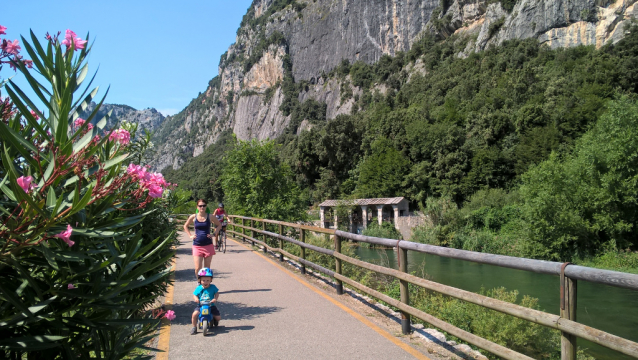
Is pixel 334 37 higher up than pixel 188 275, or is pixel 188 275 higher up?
pixel 334 37

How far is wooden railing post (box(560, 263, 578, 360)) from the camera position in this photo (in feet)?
11.1

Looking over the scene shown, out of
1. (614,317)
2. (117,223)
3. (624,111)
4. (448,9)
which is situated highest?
(448,9)

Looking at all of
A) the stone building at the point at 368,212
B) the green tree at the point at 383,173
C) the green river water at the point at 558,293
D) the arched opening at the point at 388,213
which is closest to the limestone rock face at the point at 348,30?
the green tree at the point at 383,173

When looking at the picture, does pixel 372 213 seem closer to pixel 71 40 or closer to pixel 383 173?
pixel 383 173

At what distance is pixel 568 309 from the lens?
11.2 ft

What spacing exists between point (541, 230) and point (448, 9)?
3356 inches

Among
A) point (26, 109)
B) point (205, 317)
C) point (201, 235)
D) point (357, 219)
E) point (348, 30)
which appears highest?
point (348, 30)

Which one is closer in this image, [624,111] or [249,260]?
[249,260]

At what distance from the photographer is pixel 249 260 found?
1334cm

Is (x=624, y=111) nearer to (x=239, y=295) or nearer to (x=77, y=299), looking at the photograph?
(x=239, y=295)

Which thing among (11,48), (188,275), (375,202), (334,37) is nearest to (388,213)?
(375,202)

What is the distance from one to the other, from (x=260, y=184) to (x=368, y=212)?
32748mm

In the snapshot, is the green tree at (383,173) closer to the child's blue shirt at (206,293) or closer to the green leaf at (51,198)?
the child's blue shirt at (206,293)

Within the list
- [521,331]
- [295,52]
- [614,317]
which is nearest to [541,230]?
[614,317]
